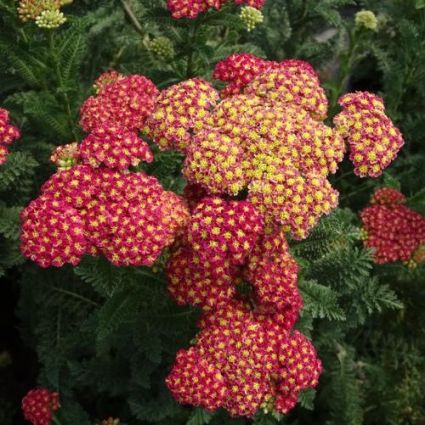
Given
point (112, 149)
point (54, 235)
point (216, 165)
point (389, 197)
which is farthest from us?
point (389, 197)

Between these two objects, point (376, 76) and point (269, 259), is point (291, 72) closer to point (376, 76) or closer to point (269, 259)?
point (269, 259)

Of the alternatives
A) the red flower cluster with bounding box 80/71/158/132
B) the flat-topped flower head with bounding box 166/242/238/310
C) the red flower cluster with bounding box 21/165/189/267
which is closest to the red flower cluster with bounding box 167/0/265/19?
the red flower cluster with bounding box 80/71/158/132

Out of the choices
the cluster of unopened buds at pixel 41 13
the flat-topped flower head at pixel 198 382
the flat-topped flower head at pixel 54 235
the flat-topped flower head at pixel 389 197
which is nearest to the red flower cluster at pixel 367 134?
the flat-topped flower head at pixel 389 197

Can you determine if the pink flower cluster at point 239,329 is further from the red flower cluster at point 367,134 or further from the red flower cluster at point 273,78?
the red flower cluster at point 273,78

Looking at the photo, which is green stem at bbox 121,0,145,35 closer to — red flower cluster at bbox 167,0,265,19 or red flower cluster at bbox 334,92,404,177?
red flower cluster at bbox 167,0,265,19

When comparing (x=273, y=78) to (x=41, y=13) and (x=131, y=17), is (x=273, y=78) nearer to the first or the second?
(x=41, y=13)

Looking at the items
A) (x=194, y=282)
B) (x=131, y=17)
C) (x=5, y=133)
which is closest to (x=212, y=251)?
(x=194, y=282)

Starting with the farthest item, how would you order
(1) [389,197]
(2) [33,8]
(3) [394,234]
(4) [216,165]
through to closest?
(1) [389,197], (3) [394,234], (2) [33,8], (4) [216,165]
